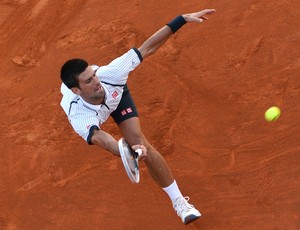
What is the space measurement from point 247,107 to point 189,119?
79 centimetres

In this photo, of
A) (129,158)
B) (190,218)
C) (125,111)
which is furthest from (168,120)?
(129,158)

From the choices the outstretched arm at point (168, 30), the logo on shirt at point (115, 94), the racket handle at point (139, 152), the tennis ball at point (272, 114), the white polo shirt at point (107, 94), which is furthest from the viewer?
the tennis ball at point (272, 114)

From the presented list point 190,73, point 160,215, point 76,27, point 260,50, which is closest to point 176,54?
point 190,73

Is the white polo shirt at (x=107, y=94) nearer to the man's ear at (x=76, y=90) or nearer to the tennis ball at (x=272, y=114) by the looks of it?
the man's ear at (x=76, y=90)

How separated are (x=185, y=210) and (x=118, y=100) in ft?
4.88

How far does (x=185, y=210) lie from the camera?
7414mm

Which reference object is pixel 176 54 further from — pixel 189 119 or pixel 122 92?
pixel 122 92

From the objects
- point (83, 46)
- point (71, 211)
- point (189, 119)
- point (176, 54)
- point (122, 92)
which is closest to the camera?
point (122, 92)

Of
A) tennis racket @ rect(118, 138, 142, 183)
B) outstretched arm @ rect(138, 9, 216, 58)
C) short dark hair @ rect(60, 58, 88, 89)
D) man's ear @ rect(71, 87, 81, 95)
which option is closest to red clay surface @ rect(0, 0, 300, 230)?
tennis racket @ rect(118, 138, 142, 183)

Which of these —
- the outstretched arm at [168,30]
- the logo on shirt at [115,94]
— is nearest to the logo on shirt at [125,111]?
the logo on shirt at [115,94]

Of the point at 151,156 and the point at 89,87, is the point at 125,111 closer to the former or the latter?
the point at 151,156

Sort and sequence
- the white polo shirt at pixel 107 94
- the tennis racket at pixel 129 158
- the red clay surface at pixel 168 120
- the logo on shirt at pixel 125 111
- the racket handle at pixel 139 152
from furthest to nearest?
the red clay surface at pixel 168 120
the logo on shirt at pixel 125 111
the white polo shirt at pixel 107 94
the racket handle at pixel 139 152
the tennis racket at pixel 129 158

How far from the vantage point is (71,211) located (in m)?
8.16

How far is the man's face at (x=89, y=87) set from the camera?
6969 mm
